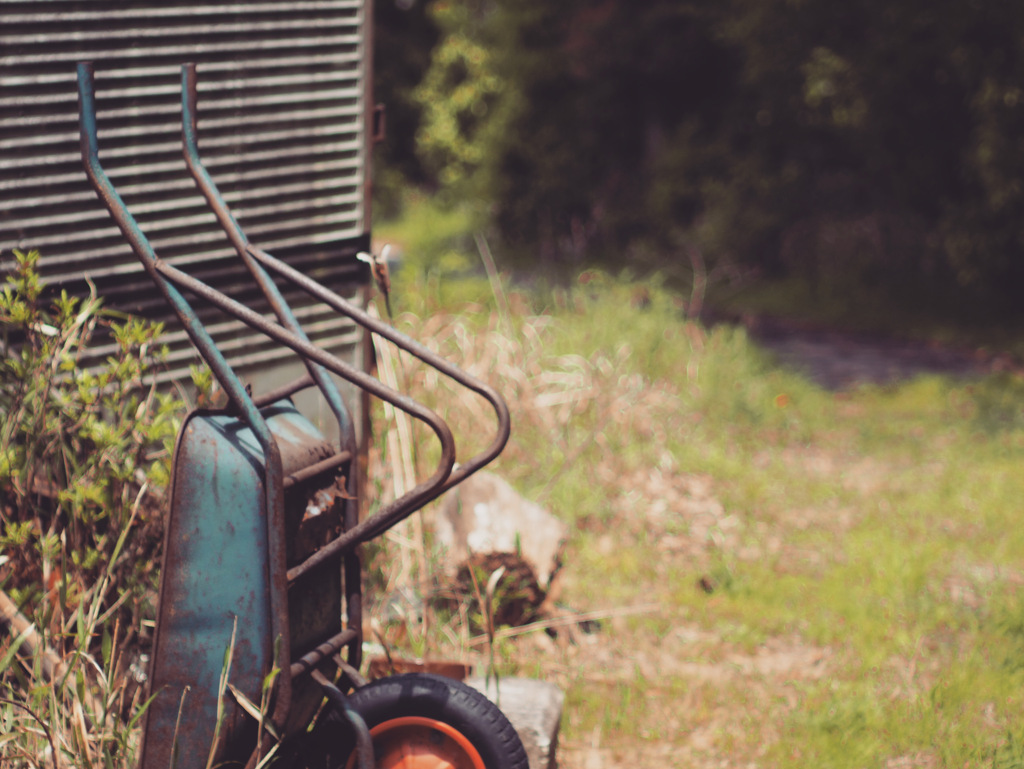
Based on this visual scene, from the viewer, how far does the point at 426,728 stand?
2365 millimetres

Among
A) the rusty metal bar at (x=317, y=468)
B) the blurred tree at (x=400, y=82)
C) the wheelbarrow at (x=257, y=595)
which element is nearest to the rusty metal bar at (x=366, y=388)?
the wheelbarrow at (x=257, y=595)

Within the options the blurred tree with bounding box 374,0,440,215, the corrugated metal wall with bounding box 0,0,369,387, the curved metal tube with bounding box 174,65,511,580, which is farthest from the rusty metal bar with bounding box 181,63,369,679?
the blurred tree with bounding box 374,0,440,215

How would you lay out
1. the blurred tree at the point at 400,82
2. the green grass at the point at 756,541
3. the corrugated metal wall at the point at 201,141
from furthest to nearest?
the blurred tree at the point at 400,82, the green grass at the point at 756,541, the corrugated metal wall at the point at 201,141

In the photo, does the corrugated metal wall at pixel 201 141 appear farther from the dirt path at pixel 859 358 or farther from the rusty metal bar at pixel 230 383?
the dirt path at pixel 859 358

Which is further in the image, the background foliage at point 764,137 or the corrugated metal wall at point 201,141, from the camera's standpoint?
the background foliage at point 764,137

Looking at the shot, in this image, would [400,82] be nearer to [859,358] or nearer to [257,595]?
[859,358]

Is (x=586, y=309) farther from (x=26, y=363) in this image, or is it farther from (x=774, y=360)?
(x=26, y=363)

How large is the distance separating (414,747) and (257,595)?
53 cm

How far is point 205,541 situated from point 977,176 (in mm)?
8656

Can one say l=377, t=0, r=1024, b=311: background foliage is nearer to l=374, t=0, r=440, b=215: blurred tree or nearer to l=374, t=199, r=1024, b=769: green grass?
l=374, t=199, r=1024, b=769: green grass

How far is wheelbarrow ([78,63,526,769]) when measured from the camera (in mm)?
2191

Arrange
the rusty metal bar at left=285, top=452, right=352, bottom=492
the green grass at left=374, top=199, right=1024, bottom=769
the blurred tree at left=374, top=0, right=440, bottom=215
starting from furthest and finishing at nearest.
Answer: the blurred tree at left=374, top=0, right=440, bottom=215
the green grass at left=374, top=199, right=1024, bottom=769
the rusty metal bar at left=285, top=452, right=352, bottom=492

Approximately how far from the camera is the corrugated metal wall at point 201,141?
3023mm

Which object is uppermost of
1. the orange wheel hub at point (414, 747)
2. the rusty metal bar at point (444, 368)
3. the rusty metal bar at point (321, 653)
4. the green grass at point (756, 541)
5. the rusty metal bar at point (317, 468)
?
the rusty metal bar at point (444, 368)
